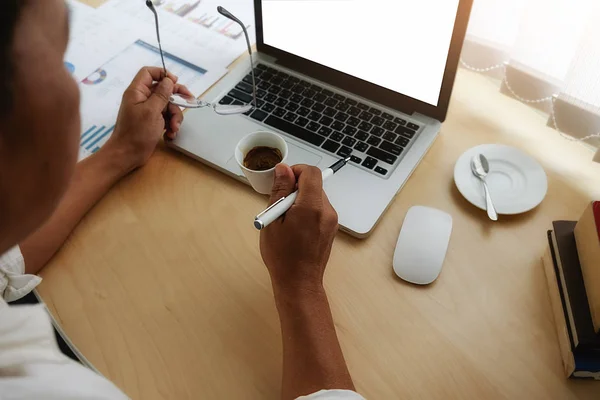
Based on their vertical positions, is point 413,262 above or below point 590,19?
below

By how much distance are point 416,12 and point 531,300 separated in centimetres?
43

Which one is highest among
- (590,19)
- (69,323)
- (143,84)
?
(590,19)

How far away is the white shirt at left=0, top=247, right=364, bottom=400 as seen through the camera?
49 centimetres

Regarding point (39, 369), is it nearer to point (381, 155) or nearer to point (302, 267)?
point (302, 267)

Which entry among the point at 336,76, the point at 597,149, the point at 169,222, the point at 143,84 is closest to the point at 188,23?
the point at 143,84

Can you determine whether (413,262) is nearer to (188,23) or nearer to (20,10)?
(20,10)

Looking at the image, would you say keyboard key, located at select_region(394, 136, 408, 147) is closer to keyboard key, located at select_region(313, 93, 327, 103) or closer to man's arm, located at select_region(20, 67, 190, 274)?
keyboard key, located at select_region(313, 93, 327, 103)

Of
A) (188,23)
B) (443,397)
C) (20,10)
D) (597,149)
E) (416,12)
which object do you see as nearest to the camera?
(20,10)

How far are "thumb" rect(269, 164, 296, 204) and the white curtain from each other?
1.65ft

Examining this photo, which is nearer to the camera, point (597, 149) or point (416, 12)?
point (416, 12)

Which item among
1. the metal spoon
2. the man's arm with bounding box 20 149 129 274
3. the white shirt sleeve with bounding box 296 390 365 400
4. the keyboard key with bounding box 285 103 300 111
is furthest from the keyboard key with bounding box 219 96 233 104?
the white shirt sleeve with bounding box 296 390 365 400

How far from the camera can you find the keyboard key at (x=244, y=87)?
3.02 feet

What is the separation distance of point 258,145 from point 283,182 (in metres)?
0.09

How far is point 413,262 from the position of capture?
706mm
